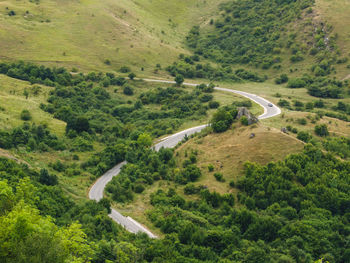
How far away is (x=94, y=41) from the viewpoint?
476ft

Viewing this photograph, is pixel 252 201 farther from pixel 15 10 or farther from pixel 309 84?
pixel 15 10

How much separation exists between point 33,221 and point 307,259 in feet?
108

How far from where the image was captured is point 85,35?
14675 cm

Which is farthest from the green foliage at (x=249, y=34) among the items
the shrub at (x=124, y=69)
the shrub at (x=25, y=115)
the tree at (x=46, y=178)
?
the tree at (x=46, y=178)

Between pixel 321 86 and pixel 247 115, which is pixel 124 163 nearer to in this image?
pixel 247 115

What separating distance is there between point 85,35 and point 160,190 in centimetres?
9995

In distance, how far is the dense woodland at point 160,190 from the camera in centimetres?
4081

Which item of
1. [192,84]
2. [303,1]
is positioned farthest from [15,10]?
[303,1]

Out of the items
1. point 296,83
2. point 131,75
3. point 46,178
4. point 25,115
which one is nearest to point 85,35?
point 131,75

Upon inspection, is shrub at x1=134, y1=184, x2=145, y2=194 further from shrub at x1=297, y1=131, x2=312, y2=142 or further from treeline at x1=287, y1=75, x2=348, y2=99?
treeline at x1=287, y1=75, x2=348, y2=99

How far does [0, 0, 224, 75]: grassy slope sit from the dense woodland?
36.7 ft

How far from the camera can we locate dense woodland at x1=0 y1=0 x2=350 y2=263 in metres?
40.8

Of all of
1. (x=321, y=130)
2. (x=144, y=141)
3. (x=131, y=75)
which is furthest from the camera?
(x=131, y=75)

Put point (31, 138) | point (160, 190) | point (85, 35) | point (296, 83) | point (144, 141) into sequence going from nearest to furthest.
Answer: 1. point (160, 190)
2. point (31, 138)
3. point (144, 141)
4. point (296, 83)
5. point (85, 35)
